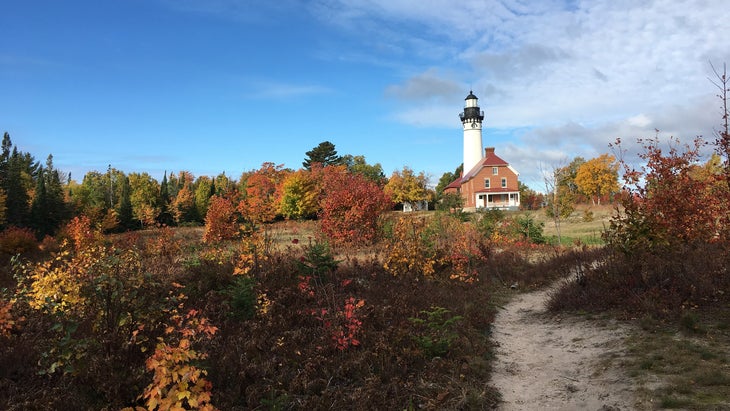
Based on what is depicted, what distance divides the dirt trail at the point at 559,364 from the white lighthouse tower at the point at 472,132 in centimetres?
5388

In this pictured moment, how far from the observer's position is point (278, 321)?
6680 mm

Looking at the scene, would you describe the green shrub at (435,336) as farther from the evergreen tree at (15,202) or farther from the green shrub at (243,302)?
the evergreen tree at (15,202)

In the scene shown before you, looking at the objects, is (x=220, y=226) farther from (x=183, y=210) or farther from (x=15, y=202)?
(x=183, y=210)

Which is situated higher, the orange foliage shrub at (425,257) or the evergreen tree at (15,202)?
the evergreen tree at (15,202)

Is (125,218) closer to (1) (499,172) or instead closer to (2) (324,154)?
(2) (324,154)

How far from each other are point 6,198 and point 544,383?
49.6m

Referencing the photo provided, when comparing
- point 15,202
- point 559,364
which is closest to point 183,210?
point 15,202

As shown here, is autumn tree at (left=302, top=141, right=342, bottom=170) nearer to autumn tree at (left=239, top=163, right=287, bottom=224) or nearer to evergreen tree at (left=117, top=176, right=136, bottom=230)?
autumn tree at (left=239, top=163, right=287, bottom=224)

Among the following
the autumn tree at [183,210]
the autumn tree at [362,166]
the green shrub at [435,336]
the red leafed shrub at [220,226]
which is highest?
the autumn tree at [362,166]

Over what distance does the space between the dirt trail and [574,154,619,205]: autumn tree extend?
51.4 m

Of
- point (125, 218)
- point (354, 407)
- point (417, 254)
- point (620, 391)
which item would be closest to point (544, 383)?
point (620, 391)

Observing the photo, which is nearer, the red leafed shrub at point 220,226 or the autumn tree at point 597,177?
the red leafed shrub at point 220,226

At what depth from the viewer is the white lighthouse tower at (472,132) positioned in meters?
60.3

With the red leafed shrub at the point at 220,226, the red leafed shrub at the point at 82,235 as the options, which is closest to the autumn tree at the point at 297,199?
the red leafed shrub at the point at 220,226
